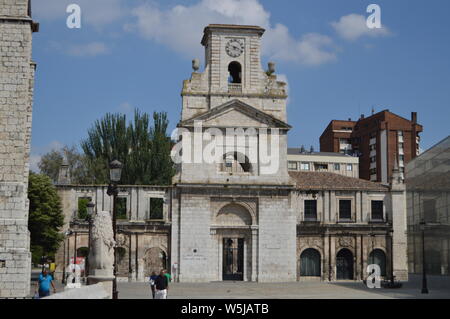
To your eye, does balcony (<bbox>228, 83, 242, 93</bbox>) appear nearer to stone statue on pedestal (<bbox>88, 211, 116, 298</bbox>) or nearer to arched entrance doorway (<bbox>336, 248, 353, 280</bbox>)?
arched entrance doorway (<bbox>336, 248, 353, 280</bbox>)

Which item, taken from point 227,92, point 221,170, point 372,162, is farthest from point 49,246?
point 372,162

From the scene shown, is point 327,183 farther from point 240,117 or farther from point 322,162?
point 322,162

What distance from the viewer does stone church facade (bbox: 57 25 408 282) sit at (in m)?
45.2

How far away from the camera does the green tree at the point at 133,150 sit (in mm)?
62281

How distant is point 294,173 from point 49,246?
61.8 ft

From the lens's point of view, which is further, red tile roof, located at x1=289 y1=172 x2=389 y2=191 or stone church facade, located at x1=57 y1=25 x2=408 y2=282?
red tile roof, located at x1=289 y1=172 x2=389 y2=191

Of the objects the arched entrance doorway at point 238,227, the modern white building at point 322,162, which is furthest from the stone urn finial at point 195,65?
the modern white building at point 322,162

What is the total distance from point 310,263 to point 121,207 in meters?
13.8

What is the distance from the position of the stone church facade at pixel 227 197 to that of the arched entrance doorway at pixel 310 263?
0.07 meters

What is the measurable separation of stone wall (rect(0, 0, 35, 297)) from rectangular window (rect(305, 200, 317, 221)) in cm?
2512

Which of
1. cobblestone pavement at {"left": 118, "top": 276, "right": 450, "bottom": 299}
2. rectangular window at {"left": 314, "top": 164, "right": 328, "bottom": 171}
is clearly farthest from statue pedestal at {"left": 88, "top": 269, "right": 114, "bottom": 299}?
rectangular window at {"left": 314, "top": 164, "right": 328, "bottom": 171}

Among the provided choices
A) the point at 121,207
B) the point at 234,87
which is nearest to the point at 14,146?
the point at 234,87

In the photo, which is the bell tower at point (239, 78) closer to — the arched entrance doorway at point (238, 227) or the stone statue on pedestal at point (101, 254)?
the arched entrance doorway at point (238, 227)

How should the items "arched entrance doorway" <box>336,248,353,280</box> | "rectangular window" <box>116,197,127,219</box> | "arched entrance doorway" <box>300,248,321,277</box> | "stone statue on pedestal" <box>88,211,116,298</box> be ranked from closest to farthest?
"stone statue on pedestal" <box>88,211,116,298</box> < "arched entrance doorway" <box>300,248,321,277</box> < "rectangular window" <box>116,197,127,219</box> < "arched entrance doorway" <box>336,248,353,280</box>
